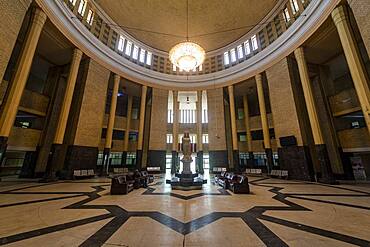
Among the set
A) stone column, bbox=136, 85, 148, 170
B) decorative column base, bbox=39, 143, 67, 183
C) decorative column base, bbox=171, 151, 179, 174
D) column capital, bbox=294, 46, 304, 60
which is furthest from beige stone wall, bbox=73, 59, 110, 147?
column capital, bbox=294, 46, 304, 60

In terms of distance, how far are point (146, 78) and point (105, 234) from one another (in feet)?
50.6

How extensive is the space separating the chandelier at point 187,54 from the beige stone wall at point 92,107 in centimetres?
673

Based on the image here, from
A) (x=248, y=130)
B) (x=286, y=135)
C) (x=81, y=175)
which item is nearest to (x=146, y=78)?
(x=81, y=175)

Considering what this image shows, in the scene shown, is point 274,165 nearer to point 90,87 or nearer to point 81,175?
point 81,175

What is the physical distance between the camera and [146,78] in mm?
16641

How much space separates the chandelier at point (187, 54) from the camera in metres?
9.17

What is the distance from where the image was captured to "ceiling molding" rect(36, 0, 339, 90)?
9297 mm

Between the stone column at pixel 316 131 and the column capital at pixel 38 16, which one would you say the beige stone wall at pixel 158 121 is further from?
the stone column at pixel 316 131

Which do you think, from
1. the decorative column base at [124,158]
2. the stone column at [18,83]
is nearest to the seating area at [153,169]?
the decorative column base at [124,158]

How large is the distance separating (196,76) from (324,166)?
43.5 feet

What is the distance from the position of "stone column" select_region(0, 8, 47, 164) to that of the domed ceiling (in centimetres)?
584

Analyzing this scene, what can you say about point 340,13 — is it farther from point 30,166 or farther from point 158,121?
point 30,166

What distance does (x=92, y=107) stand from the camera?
474 inches

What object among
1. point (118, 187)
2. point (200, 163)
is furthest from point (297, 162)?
point (118, 187)
